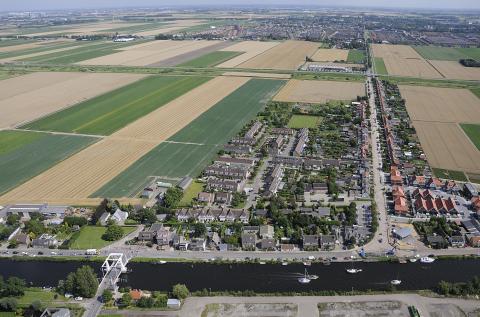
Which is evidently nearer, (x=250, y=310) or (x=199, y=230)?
(x=250, y=310)

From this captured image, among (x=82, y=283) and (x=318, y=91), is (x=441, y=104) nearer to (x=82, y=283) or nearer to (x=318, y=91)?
(x=318, y=91)

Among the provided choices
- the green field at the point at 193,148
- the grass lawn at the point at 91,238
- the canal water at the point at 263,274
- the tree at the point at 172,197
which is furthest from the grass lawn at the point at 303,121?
the grass lawn at the point at 91,238

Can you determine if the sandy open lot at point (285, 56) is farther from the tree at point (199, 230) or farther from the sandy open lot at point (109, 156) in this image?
the tree at point (199, 230)

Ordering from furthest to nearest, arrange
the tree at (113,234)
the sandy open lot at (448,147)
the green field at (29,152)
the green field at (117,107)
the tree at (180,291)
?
the green field at (117,107) → the sandy open lot at (448,147) → the green field at (29,152) → the tree at (113,234) → the tree at (180,291)

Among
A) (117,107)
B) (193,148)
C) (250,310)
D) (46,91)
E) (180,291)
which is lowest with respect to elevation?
(250,310)

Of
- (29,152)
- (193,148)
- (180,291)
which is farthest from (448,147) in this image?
(29,152)

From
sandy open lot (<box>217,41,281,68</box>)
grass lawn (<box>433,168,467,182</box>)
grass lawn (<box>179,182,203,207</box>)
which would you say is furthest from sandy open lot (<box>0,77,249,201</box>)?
sandy open lot (<box>217,41,281,68</box>)

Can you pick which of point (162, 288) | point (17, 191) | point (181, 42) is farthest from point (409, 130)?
point (181, 42)
